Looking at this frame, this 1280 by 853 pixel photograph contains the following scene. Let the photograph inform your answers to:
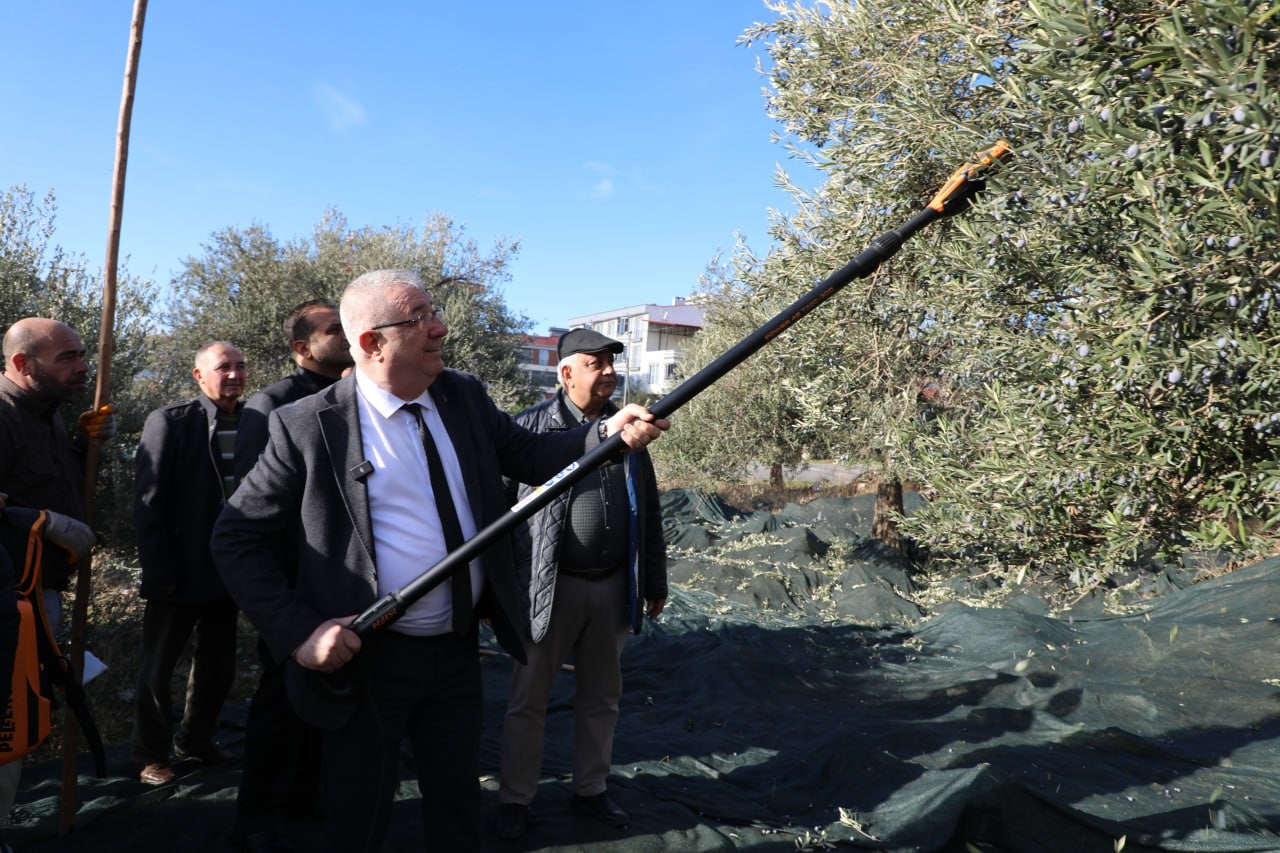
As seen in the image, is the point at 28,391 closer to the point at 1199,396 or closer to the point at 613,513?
the point at 613,513

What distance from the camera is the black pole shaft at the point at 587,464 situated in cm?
264

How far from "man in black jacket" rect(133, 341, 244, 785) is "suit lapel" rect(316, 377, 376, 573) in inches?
88.1

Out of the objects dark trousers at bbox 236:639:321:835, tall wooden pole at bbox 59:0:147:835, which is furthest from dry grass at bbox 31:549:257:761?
dark trousers at bbox 236:639:321:835

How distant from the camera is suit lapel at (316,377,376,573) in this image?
2.76m

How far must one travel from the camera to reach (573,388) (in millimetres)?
4527

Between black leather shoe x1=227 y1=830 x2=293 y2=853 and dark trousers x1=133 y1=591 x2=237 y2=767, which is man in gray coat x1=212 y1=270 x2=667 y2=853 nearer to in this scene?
black leather shoe x1=227 y1=830 x2=293 y2=853

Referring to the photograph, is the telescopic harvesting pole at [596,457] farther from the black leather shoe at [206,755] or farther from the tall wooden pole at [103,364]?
the black leather shoe at [206,755]

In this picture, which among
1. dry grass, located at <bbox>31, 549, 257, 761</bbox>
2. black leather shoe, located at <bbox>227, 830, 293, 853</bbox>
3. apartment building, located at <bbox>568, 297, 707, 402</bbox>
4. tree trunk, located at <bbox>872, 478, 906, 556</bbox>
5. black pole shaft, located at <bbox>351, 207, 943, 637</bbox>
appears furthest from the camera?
apartment building, located at <bbox>568, 297, 707, 402</bbox>

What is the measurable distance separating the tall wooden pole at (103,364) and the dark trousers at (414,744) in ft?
6.10

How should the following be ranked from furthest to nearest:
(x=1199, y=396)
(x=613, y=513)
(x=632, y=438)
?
(x=613, y=513) < (x=1199, y=396) < (x=632, y=438)

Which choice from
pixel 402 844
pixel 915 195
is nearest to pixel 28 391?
pixel 402 844

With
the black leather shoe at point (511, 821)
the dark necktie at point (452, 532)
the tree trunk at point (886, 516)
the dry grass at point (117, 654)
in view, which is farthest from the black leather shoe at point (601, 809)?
the tree trunk at point (886, 516)

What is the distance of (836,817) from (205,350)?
406cm

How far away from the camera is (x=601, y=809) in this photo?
429 centimetres
